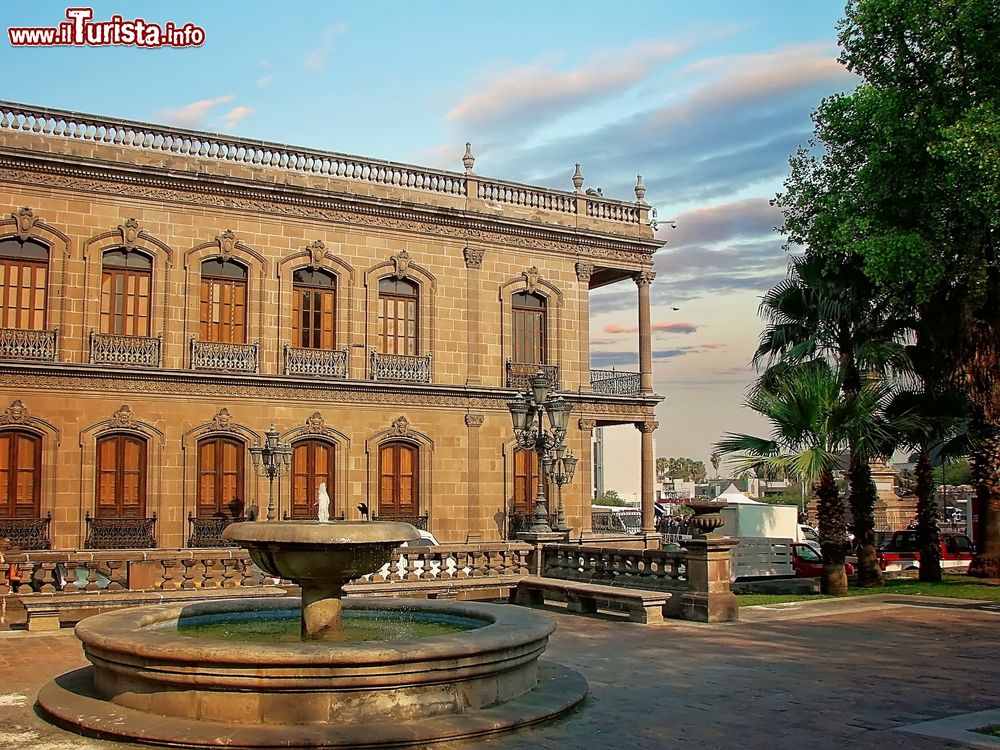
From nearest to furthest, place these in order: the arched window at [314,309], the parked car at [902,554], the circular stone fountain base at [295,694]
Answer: the circular stone fountain base at [295,694] < the parked car at [902,554] < the arched window at [314,309]

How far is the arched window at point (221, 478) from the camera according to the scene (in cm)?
2561

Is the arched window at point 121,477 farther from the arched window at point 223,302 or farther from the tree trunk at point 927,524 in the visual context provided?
the tree trunk at point 927,524

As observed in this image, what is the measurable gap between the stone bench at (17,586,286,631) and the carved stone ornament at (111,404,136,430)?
414 inches

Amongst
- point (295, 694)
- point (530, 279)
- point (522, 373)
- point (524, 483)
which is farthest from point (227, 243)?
point (295, 694)

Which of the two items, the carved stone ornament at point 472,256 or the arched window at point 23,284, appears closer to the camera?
the arched window at point 23,284

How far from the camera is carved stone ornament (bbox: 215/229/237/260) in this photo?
86.3 ft

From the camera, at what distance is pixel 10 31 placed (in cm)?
2086

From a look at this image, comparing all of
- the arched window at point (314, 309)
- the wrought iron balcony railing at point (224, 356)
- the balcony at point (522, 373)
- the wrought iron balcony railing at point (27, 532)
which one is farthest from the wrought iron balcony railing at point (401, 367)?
the wrought iron balcony railing at point (27, 532)

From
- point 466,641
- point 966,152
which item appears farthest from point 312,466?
point 466,641

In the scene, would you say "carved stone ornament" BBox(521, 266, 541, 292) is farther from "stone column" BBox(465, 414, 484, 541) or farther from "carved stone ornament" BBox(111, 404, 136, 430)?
"carved stone ornament" BBox(111, 404, 136, 430)

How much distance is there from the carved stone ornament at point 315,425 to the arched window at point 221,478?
5.84ft

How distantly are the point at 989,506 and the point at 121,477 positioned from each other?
64.2ft

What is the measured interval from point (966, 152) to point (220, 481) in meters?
18.8

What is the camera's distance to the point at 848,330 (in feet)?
66.7
